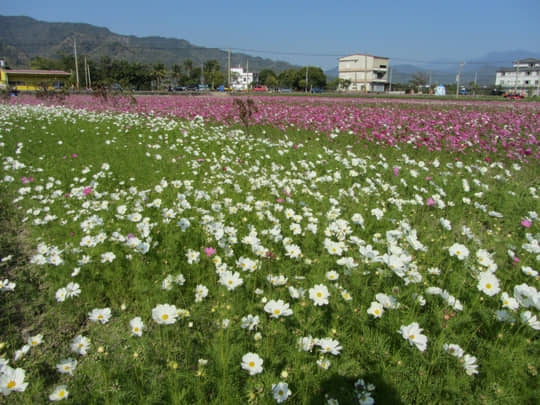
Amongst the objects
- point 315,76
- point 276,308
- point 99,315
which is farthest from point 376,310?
point 315,76

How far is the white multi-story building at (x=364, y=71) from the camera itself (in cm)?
11000

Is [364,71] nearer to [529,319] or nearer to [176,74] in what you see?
[176,74]

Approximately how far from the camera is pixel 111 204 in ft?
12.9

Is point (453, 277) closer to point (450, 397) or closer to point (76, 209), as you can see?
point (450, 397)

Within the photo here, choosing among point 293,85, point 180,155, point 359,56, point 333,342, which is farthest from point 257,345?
point 359,56

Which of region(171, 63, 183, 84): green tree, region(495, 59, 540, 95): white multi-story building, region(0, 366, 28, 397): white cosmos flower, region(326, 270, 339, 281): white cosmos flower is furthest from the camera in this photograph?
region(495, 59, 540, 95): white multi-story building

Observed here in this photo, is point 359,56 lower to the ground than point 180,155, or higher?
higher

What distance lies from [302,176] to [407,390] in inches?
152

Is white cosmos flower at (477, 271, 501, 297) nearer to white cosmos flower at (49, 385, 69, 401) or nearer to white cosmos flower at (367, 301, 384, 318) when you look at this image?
white cosmos flower at (367, 301, 384, 318)

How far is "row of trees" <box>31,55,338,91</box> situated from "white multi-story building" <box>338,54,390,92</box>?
16104 millimetres

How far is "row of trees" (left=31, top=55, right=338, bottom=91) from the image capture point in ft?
224

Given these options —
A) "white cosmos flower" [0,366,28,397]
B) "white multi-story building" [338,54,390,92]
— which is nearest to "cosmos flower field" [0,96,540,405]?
"white cosmos flower" [0,366,28,397]

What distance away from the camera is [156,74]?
242 feet

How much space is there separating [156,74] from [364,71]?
66.8 meters
